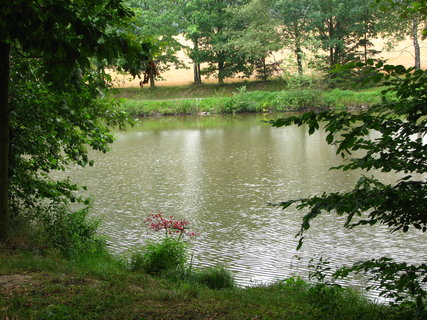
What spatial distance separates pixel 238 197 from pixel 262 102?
3045 cm

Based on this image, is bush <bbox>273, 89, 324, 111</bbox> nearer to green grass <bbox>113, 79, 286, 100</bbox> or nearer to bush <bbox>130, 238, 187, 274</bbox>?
green grass <bbox>113, 79, 286, 100</bbox>

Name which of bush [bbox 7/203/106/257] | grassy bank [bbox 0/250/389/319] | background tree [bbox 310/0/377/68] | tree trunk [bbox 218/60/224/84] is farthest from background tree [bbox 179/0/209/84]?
grassy bank [bbox 0/250/389/319]

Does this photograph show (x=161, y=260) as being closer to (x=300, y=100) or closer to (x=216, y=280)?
(x=216, y=280)

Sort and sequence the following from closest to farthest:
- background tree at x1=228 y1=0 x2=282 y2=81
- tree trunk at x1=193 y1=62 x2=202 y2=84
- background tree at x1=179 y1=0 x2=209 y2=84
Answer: background tree at x1=228 y1=0 x2=282 y2=81 → background tree at x1=179 y1=0 x2=209 y2=84 → tree trunk at x1=193 y1=62 x2=202 y2=84

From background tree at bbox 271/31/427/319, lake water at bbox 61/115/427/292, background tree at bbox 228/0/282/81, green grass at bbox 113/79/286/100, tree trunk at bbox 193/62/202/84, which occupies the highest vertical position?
background tree at bbox 228/0/282/81

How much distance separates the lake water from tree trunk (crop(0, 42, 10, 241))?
3032 millimetres

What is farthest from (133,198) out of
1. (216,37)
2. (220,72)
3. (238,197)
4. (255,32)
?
(220,72)

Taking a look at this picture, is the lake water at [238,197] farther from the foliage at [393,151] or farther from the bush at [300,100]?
the bush at [300,100]

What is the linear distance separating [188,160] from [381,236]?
11466mm

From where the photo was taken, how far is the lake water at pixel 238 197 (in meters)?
8.78

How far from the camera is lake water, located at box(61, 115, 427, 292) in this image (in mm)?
8781

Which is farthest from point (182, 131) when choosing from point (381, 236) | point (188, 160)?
point (381, 236)

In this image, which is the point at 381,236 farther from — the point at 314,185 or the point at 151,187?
the point at 151,187

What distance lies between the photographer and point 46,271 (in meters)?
5.50
